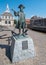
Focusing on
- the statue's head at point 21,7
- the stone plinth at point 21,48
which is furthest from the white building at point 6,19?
the stone plinth at point 21,48

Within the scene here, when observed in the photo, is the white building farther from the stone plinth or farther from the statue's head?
the stone plinth

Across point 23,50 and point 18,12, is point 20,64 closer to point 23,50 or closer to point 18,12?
point 23,50

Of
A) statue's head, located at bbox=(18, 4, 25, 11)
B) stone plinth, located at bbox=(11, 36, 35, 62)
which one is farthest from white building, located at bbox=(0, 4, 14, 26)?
stone plinth, located at bbox=(11, 36, 35, 62)

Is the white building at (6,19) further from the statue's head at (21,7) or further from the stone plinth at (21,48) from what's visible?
the stone plinth at (21,48)

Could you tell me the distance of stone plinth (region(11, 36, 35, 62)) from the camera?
4.45 meters

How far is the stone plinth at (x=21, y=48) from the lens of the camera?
14.6 feet

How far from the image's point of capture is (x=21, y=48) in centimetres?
453

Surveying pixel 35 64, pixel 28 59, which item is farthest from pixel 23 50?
pixel 35 64

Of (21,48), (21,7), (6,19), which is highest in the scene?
(21,7)

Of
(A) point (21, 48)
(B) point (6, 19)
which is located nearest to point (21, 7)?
(A) point (21, 48)

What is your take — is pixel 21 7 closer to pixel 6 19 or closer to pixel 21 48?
pixel 21 48

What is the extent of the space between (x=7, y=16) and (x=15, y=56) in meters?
39.1

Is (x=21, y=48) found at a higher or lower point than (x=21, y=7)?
lower

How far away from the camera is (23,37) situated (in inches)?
187
